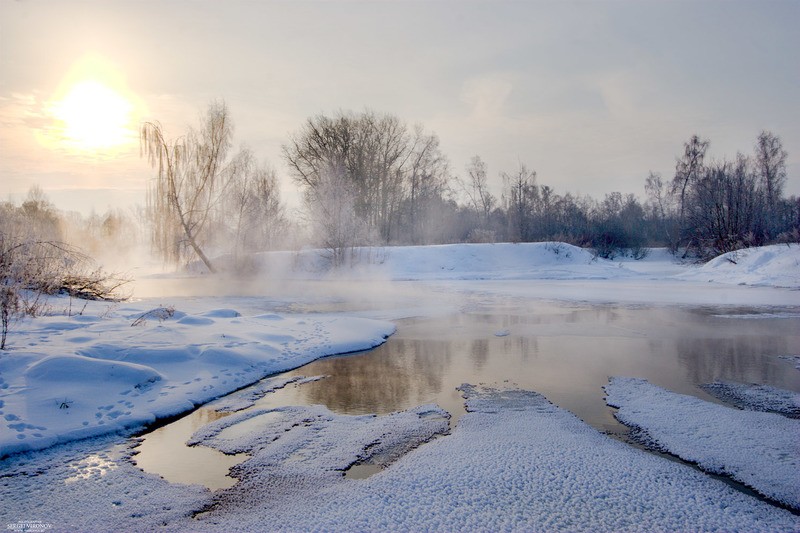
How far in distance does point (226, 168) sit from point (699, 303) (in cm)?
2280

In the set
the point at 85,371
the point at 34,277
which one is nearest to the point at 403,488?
the point at 85,371

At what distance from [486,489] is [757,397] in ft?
14.8

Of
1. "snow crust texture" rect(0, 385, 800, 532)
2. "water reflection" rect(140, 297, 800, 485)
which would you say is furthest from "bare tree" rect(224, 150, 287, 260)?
"snow crust texture" rect(0, 385, 800, 532)

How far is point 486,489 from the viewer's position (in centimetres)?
380

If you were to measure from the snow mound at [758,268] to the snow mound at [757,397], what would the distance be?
59.8 ft

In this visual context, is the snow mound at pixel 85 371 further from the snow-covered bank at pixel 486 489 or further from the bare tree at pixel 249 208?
the bare tree at pixel 249 208

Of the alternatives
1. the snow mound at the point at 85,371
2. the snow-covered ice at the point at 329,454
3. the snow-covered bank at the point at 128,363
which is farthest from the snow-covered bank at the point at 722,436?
the snow mound at the point at 85,371

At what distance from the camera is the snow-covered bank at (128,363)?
17.2 feet

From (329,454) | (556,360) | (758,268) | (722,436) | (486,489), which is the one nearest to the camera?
(486,489)

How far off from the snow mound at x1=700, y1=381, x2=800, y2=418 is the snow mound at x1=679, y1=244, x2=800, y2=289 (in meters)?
18.2

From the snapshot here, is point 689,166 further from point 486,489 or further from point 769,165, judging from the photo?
point 486,489

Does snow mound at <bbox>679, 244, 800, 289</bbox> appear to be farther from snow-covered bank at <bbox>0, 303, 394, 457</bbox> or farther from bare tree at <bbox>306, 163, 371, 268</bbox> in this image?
snow-covered bank at <bbox>0, 303, 394, 457</bbox>

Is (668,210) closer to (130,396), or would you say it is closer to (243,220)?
(243,220)

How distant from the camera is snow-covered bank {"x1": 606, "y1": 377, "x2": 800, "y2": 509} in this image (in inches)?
161
